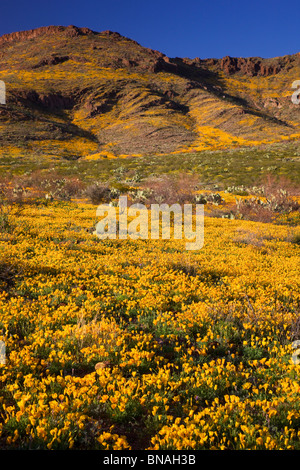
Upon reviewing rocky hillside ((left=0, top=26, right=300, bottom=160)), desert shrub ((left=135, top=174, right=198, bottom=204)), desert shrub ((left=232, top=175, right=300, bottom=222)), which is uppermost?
rocky hillside ((left=0, top=26, right=300, bottom=160))

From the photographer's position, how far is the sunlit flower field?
314cm

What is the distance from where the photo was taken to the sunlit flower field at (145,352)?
10.3ft

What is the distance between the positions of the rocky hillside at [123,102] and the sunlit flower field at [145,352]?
2138 inches

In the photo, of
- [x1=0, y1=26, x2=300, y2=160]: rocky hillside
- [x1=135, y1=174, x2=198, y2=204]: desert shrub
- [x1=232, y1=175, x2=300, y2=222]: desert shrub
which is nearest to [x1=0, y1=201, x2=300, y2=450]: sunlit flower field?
[x1=232, y1=175, x2=300, y2=222]: desert shrub

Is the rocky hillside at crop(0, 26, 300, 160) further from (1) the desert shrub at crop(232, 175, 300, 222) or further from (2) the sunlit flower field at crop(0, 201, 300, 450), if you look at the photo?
(2) the sunlit flower field at crop(0, 201, 300, 450)

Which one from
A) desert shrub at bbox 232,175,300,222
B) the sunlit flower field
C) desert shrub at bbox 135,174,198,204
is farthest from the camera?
desert shrub at bbox 135,174,198,204

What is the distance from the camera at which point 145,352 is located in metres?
4.41

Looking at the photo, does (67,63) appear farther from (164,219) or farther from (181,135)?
(164,219)

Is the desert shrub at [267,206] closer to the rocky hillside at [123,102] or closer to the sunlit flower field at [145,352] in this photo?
the sunlit flower field at [145,352]

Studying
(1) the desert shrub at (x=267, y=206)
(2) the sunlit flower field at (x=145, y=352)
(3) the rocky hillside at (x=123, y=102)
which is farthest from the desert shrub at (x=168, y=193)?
(3) the rocky hillside at (x=123, y=102)

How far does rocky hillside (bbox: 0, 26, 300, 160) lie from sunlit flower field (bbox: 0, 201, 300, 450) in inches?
2138

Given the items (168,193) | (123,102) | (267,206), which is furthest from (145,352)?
(123,102)
